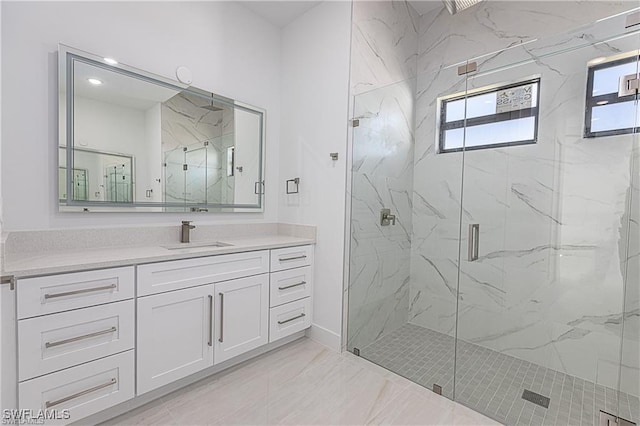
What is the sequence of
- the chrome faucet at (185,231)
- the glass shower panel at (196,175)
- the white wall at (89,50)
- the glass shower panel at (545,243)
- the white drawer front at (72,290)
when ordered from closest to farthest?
1. the white drawer front at (72,290)
2. the white wall at (89,50)
3. the glass shower panel at (545,243)
4. the chrome faucet at (185,231)
5. the glass shower panel at (196,175)

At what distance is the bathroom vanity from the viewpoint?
51.9 inches

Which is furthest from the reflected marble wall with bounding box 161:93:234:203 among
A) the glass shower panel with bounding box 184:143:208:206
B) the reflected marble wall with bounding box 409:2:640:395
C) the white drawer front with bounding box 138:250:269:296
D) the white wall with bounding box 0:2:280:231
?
the reflected marble wall with bounding box 409:2:640:395

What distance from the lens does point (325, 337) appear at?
249 cm

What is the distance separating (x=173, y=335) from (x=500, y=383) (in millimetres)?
2100

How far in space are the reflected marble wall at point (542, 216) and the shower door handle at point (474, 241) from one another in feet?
0.13

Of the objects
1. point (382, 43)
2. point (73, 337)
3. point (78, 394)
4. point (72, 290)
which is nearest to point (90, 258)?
point (72, 290)

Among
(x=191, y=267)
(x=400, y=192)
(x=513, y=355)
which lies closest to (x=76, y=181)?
(x=191, y=267)

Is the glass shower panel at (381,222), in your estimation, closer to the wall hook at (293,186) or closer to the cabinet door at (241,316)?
the wall hook at (293,186)

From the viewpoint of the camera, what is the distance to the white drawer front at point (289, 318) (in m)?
2.27

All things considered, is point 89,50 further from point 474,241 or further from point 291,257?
point 474,241

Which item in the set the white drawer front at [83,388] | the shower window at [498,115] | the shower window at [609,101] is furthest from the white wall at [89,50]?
the shower window at [609,101]

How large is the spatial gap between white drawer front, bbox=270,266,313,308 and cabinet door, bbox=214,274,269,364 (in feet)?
0.26

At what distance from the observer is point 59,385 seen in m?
1.36

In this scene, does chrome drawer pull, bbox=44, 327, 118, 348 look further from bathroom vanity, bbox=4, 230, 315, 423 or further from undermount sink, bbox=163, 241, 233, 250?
undermount sink, bbox=163, 241, 233, 250
